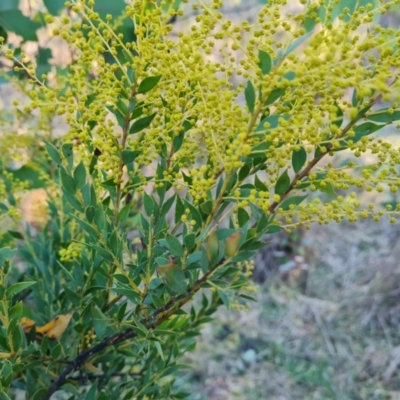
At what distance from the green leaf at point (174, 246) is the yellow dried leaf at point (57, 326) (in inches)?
11.8

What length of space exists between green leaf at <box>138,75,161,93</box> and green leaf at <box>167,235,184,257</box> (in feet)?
0.61

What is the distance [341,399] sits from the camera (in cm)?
250

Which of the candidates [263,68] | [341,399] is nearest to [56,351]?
[263,68]

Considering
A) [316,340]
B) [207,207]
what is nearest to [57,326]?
[207,207]

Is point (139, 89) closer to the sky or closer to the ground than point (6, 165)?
closer to the sky

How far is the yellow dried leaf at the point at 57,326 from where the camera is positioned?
786 mm

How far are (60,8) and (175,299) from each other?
79 cm

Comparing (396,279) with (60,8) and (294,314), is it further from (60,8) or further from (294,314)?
(60,8)

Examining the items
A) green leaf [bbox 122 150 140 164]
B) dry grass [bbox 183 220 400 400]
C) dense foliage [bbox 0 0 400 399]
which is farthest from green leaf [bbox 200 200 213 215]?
dry grass [bbox 183 220 400 400]

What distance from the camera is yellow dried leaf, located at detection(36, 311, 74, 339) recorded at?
0.79 metres

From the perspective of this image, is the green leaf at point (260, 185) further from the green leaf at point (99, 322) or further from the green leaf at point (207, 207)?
the green leaf at point (99, 322)

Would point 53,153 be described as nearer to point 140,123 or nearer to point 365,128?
point 140,123

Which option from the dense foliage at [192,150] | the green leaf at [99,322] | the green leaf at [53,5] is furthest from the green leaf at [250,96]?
the green leaf at [53,5]

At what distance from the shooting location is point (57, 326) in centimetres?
79
